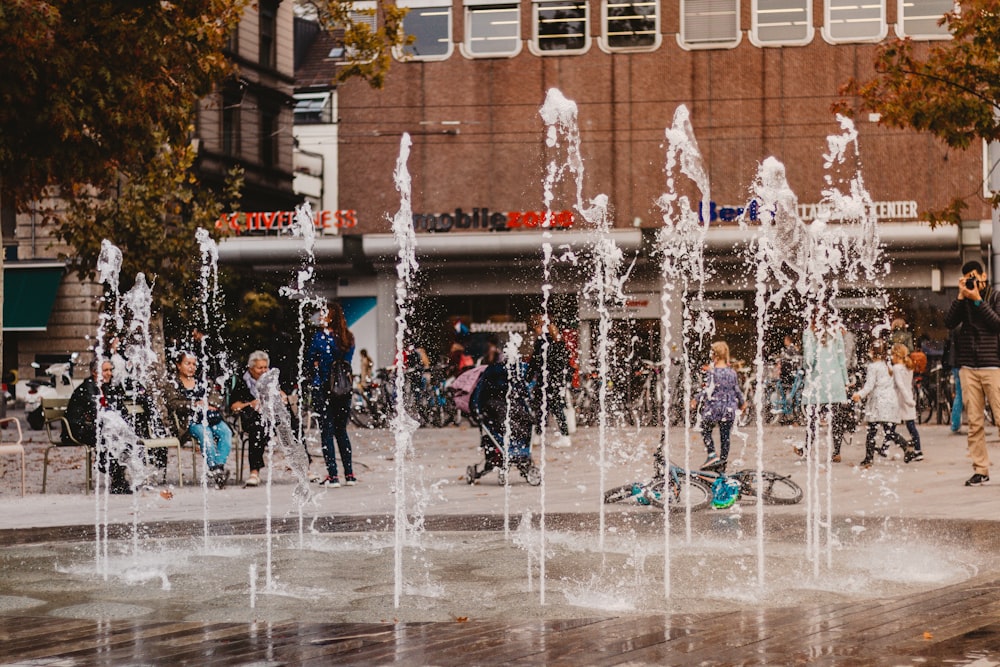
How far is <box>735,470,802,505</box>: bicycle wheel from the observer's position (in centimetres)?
1223

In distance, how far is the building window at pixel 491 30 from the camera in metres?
36.0

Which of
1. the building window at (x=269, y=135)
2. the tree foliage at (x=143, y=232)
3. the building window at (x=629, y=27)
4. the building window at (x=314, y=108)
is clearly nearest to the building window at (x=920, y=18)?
the building window at (x=629, y=27)

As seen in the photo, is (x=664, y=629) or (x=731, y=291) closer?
(x=664, y=629)

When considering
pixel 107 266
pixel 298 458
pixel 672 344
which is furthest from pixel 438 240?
pixel 298 458

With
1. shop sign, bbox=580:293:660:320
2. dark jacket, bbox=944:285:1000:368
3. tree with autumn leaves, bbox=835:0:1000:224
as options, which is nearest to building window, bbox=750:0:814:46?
shop sign, bbox=580:293:660:320

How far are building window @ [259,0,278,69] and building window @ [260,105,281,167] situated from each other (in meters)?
1.47

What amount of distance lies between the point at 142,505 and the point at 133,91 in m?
4.51

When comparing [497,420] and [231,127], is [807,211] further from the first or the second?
[497,420]

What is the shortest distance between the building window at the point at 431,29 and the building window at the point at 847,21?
351 inches

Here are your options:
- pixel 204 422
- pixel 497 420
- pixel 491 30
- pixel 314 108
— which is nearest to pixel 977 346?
pixel 497 420

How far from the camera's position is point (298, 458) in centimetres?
1592

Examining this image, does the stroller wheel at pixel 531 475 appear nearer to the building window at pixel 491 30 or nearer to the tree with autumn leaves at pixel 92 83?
the tree with autumn leaves at pixel 92 83

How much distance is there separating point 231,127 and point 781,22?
18693 millimetres

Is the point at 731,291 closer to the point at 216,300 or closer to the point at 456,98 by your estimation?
the point at 456,98
